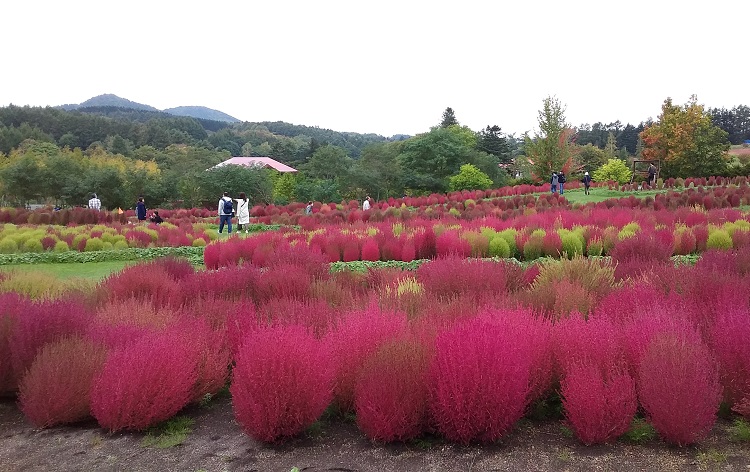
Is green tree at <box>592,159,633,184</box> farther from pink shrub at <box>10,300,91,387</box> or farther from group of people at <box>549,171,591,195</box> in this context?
pink shrub at <box>10,300,91,387</box>

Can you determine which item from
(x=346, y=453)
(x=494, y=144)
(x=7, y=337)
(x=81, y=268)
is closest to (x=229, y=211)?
(x=81, y=268)

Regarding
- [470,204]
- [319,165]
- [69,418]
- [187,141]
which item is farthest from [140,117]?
[69,418]

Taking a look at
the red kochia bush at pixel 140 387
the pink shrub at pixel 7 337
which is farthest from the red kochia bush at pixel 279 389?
the pink shrub at pixel 7 337

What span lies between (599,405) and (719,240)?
32.0 ft

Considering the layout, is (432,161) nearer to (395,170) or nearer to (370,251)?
(395,170)

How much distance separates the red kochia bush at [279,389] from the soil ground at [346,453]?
0.15 m

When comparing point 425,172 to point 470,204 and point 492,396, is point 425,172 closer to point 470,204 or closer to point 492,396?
point 470,204

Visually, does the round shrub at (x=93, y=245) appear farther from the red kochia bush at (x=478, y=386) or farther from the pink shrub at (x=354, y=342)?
the red kochia bush at (x=478, y=386)

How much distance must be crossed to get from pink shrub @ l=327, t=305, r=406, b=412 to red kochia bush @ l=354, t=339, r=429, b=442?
28cm

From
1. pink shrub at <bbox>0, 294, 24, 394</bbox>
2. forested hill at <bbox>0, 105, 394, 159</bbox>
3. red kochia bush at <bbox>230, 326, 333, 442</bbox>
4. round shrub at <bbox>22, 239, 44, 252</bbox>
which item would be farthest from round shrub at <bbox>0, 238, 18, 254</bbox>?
forested hill at <bbox>0, 105, 394, 159</bbox>

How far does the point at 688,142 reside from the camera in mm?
37938

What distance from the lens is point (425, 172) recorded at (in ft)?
152

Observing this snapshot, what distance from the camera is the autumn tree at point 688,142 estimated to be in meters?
36.9

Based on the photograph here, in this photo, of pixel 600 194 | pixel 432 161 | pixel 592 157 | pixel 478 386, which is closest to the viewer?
pixel 478 386
